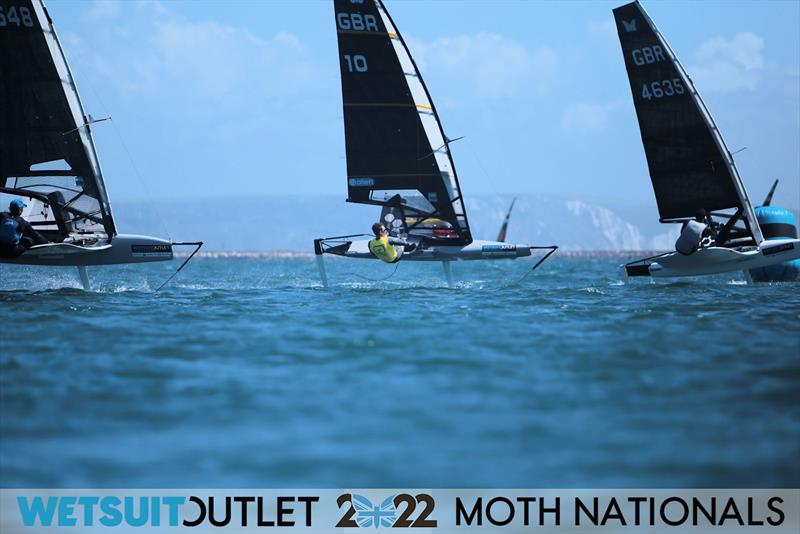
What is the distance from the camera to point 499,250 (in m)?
Result: 21.4

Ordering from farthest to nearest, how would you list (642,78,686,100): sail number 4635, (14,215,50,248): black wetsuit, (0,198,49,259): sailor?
(642,78,686,100): sail number 4635 → (14,215,50,248): black wetsuit → (0,198,49,259): sailor

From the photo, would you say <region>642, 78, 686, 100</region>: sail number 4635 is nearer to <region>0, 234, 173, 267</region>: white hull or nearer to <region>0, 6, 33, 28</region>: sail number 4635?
<region>0, 234, 173, 267</region>: white hull

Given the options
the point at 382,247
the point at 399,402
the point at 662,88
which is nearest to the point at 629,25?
the point at 662,88

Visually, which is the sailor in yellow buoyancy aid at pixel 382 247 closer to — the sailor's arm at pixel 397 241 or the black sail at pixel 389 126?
the sailor's arm at pixel 397 241

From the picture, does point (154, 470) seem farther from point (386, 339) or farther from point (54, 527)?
point (386, 339)

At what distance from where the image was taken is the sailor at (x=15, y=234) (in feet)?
58.6

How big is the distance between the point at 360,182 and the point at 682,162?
7.90 meters

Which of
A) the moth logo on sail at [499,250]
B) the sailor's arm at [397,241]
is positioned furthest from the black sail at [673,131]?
the sailor's arm at [397,241]

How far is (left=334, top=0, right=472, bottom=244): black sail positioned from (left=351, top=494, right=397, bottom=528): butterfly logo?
17.0m

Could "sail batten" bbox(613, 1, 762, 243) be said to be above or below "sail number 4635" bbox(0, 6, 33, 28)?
below

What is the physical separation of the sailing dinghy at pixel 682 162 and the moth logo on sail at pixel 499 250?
2912 mm

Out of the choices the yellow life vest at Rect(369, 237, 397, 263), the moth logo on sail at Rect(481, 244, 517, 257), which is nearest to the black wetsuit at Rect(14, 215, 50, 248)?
the yellow life vest at Rect(369, 237, 397, 263)

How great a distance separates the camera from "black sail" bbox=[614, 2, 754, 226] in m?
21.6

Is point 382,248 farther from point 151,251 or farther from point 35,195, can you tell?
point 35,195
